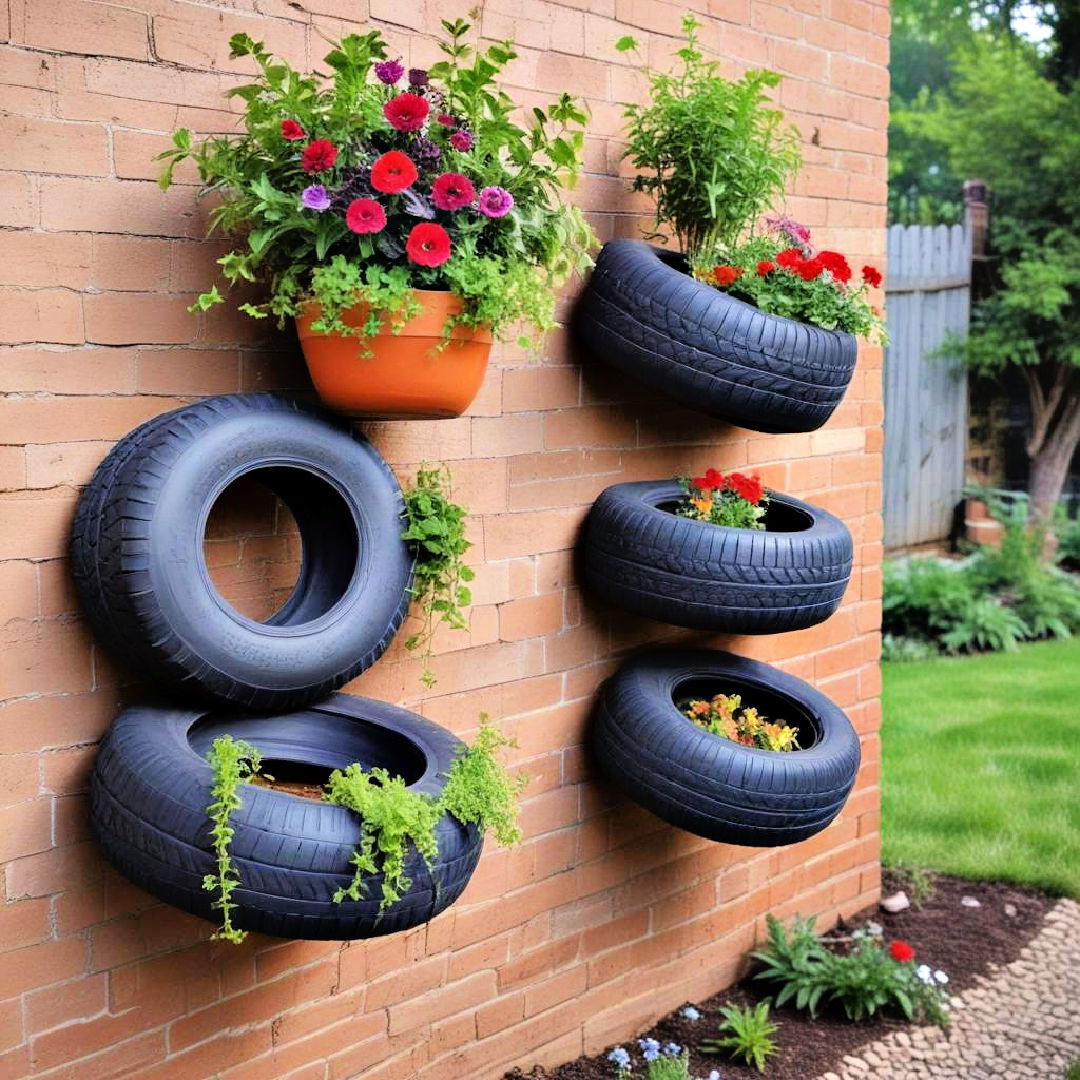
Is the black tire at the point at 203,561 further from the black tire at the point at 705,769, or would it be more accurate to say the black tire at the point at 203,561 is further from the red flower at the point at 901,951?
the red flower at the point at 901,951

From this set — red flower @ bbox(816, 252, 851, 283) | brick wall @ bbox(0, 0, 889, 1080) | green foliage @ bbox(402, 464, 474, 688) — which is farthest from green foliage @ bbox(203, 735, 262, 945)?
red flower @ bbox(816, 252, 851, 283)

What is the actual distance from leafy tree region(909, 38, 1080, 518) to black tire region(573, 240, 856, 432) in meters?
6.09

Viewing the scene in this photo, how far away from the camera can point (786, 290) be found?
2979 mm

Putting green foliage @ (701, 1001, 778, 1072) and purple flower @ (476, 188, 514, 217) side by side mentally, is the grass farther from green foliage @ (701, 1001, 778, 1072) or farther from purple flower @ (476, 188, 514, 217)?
purple flower @ (476, 188, 514, 217)

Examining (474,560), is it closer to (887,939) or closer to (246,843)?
(246,843)

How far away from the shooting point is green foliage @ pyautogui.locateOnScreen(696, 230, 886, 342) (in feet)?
9.70

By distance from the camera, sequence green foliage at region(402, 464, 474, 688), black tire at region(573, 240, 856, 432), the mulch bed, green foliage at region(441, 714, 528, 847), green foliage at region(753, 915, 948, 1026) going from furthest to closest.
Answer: green foliage at region(753, 915, 948, 1026)
the mulch bed
black tire at region(573, 240, 856, 432)
green foliage at region(402, 464, 474, 688)
green foliage at region(441, 714, 528, 847)

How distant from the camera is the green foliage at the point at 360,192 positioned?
219cm

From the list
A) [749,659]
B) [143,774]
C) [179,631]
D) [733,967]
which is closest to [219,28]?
[179,631]

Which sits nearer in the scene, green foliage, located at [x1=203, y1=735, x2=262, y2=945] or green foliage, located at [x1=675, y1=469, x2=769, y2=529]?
green foliage, located at [x1=203, y1=735, x2=262, y2=945]

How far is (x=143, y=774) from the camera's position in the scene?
2137 mm

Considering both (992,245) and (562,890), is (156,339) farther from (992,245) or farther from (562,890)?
(992,245)

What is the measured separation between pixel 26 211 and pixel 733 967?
9.32ft

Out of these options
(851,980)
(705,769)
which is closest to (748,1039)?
(851,980)
